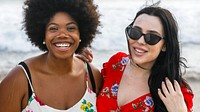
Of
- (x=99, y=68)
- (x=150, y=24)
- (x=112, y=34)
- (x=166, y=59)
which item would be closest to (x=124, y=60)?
(x=166, y=59)

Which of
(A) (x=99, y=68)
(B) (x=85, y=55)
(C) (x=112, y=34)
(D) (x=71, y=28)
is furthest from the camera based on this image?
(C) (x=112, y=34)

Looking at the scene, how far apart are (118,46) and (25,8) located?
5681 mm

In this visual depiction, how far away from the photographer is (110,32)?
9.84 meters

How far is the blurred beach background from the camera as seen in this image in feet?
25.3

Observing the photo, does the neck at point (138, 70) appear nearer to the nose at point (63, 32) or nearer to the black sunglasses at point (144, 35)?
the black sunglasses at point (144, 35)

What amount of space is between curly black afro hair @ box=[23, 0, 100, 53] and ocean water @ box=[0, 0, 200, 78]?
10.0 feet

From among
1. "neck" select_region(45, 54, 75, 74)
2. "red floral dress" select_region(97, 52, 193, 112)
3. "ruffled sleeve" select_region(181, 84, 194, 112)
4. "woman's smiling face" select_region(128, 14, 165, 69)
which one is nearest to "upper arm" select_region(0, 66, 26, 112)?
"neck" select_region(45, 54, 75, 74)

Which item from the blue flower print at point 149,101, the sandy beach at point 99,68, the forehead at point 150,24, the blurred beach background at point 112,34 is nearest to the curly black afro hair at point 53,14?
the forehead at point 150,24

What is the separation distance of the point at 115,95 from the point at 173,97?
1.55 feet

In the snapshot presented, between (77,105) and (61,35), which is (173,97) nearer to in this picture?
(77,105)

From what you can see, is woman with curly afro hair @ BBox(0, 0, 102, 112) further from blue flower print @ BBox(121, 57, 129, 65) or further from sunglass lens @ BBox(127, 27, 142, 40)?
sunglass lens @ BBox(127, 27, 142, 40)

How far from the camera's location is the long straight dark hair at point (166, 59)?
122 inches

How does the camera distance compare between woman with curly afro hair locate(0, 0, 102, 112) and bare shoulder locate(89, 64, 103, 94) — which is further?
bare shoulder locate(89, 64, 103, 94)

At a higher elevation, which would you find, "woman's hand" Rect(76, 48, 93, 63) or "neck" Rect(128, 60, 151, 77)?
"woman's hand" Rect(76, 48, 93, 63)
